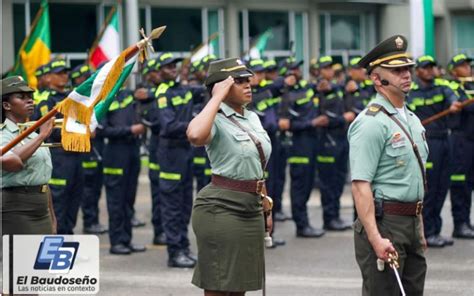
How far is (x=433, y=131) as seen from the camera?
39.1 ft

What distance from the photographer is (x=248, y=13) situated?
27.3m

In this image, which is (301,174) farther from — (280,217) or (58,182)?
(58,182)

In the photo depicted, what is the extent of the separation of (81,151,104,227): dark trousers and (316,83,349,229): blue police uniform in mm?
2856

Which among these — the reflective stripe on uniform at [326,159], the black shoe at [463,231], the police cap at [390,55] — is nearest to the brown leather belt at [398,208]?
the police cap at [390,55]

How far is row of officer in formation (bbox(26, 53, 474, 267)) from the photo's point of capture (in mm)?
10969

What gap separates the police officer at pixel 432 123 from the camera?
39.0 feet

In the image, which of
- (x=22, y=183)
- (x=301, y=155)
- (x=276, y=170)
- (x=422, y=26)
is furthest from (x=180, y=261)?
(x=422, y=26)

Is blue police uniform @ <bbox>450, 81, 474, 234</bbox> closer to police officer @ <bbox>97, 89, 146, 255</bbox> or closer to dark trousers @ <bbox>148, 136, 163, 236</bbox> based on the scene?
dark trousers @ <bbox>148, 136, 163, 236</bbox>

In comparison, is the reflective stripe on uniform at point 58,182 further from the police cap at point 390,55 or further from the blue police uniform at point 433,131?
the police cap at point 390,55

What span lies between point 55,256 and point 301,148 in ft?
19.1

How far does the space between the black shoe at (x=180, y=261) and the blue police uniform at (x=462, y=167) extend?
11.9 feet

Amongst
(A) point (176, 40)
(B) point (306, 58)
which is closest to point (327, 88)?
(A) point (176, 40)

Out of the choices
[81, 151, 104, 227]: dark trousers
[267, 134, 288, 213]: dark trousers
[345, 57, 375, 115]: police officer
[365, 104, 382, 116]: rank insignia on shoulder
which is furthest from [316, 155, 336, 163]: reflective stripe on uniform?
[365, 104, 382, 116]: rank insignia on shoulder

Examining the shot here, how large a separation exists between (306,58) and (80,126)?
2173cm
